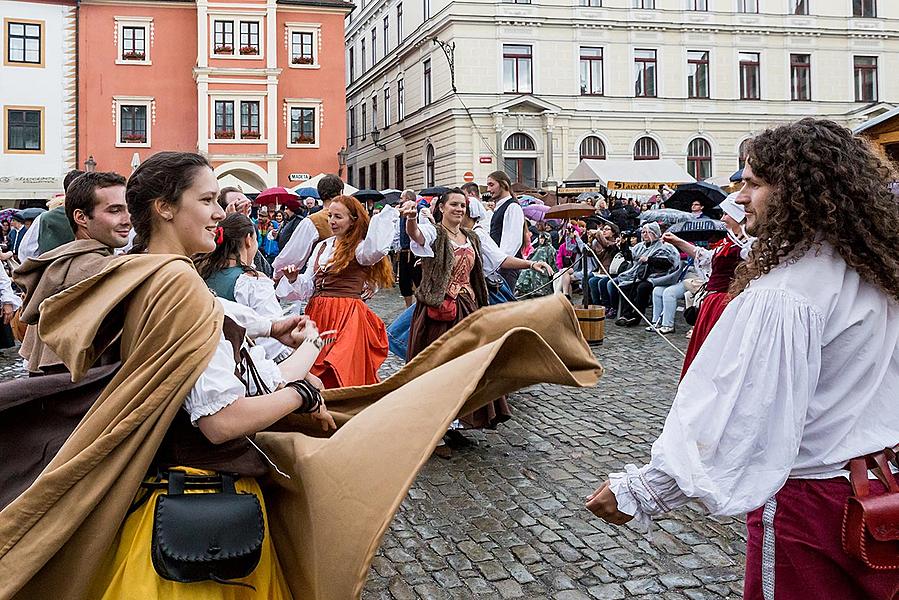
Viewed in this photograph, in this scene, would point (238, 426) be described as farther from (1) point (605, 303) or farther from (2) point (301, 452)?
(1) point (605, 303)

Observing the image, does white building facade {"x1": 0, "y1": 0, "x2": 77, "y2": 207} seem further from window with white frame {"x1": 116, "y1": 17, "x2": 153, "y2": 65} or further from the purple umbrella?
the purple umbrella

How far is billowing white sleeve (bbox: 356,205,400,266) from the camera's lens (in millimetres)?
5957

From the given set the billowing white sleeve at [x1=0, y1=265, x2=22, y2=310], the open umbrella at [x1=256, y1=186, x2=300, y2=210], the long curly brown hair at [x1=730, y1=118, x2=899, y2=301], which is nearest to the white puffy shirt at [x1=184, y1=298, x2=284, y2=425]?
the long curly brown hair at [x1=730, y1=118, x2=899, y2=301]

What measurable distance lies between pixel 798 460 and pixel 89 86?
1456 inches

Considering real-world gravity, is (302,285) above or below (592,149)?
below

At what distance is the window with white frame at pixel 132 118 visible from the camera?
114ft

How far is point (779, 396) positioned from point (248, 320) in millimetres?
1649

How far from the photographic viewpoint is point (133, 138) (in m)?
34.8

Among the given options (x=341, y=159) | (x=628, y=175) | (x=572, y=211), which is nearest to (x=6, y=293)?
(x=572, y=211)

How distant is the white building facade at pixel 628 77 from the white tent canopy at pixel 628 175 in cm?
864

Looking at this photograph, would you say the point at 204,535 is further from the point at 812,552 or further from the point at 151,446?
the point at 812,552

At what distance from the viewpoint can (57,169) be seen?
114ft

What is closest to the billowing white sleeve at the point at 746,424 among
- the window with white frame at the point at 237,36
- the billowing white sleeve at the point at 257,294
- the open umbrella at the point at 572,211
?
the billowing white sleeve at the point at 257,294

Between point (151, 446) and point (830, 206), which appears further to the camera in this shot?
point (830, 206)
